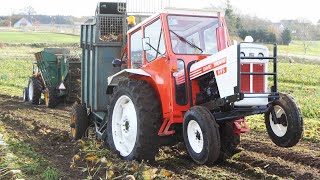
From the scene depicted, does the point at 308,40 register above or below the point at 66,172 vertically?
above

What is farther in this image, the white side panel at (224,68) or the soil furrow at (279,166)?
the soil furrow at (279,166)

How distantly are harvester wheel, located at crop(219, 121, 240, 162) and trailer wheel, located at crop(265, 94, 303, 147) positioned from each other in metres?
0.85

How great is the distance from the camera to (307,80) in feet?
90.4

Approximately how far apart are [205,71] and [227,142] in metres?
1.72

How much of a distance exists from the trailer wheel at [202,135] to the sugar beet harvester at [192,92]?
0.01 metres

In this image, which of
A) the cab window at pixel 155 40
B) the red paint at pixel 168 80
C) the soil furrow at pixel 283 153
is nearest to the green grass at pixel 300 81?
the soil furrow at pixel 283 153

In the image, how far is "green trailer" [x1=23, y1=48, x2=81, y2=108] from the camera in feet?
55.2

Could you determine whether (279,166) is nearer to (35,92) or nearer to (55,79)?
(55,79)

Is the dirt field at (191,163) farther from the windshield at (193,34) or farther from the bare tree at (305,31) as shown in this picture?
the bare tree at (305,31)

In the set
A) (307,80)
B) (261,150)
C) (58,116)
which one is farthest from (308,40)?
(261,150)

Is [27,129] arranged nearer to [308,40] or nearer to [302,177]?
[302,177]

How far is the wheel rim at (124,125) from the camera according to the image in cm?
746

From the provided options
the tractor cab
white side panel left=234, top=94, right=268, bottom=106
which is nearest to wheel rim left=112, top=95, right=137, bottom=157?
the tractor cab

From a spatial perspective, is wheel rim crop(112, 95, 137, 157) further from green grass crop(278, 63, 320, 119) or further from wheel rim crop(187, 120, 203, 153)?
green grass crop(278, 63, 320, 119)
